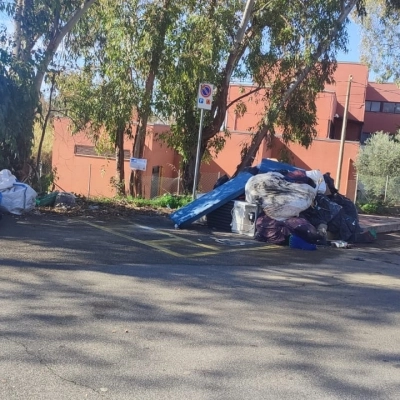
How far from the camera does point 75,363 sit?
4820mm

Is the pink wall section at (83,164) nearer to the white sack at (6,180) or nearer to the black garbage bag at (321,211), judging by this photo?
the white sack at (6,180)

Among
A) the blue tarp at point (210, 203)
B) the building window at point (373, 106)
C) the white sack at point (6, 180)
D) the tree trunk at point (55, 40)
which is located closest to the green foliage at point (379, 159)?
the blue tarp at point (210, 203)

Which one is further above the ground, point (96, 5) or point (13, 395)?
point (96, 5)

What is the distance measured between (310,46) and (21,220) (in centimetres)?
1034

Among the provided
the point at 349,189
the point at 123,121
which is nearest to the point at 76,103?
the point at 123,121

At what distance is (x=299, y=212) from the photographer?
466 inches

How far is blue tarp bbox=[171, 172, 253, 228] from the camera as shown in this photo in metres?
12.4

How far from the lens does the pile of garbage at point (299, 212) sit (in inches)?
451

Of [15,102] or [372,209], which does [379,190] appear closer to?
[372,209]

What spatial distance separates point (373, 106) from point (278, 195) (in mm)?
39758

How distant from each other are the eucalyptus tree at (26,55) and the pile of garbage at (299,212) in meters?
4.79

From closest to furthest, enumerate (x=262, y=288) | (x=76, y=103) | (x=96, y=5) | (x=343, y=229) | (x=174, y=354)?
(x=174, y=354), (x=262, y=288), (x=343, y=229), (x=76, y=103), (x=96, y=5)

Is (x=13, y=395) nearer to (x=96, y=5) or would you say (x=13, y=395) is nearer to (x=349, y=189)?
(x=96, y=5)

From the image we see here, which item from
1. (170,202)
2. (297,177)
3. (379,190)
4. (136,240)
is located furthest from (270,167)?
(379,190)
